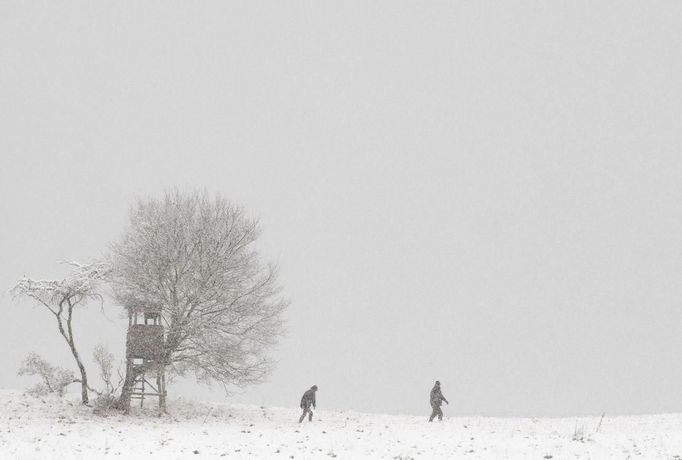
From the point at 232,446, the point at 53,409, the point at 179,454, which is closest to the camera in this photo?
the point at 179,454

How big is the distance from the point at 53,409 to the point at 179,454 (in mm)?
10905

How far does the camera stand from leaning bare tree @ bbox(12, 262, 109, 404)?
102 feet

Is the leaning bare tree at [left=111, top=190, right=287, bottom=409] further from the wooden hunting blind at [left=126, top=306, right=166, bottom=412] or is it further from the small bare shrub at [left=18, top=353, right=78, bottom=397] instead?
the small bare shrub at [left=18, top=353, right=78, bottom=397]

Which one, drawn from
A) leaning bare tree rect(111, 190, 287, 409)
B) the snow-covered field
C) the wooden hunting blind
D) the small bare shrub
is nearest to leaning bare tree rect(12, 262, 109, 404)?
the small bare shrub

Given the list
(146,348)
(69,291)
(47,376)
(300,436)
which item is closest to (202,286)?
(146,348)

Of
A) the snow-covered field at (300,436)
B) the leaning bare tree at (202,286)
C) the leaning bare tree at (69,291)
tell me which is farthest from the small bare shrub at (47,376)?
the leaning bare tree at (202,286)

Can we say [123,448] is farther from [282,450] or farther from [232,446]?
[282,450]

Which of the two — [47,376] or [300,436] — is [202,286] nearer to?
[47,376]

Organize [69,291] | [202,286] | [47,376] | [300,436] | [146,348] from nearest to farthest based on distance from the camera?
1. [300,436]
2. [69,291]
3. [47,376]
4. [202,286]
5. [146,348]

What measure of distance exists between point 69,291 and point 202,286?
19.5ft

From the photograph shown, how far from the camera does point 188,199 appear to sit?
33594 millimetres

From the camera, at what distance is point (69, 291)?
31469 millimetres

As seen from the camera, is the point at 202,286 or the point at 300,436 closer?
the point at 300,436

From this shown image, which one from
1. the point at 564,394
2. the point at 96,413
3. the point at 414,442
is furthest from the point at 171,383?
the point at 564,394
